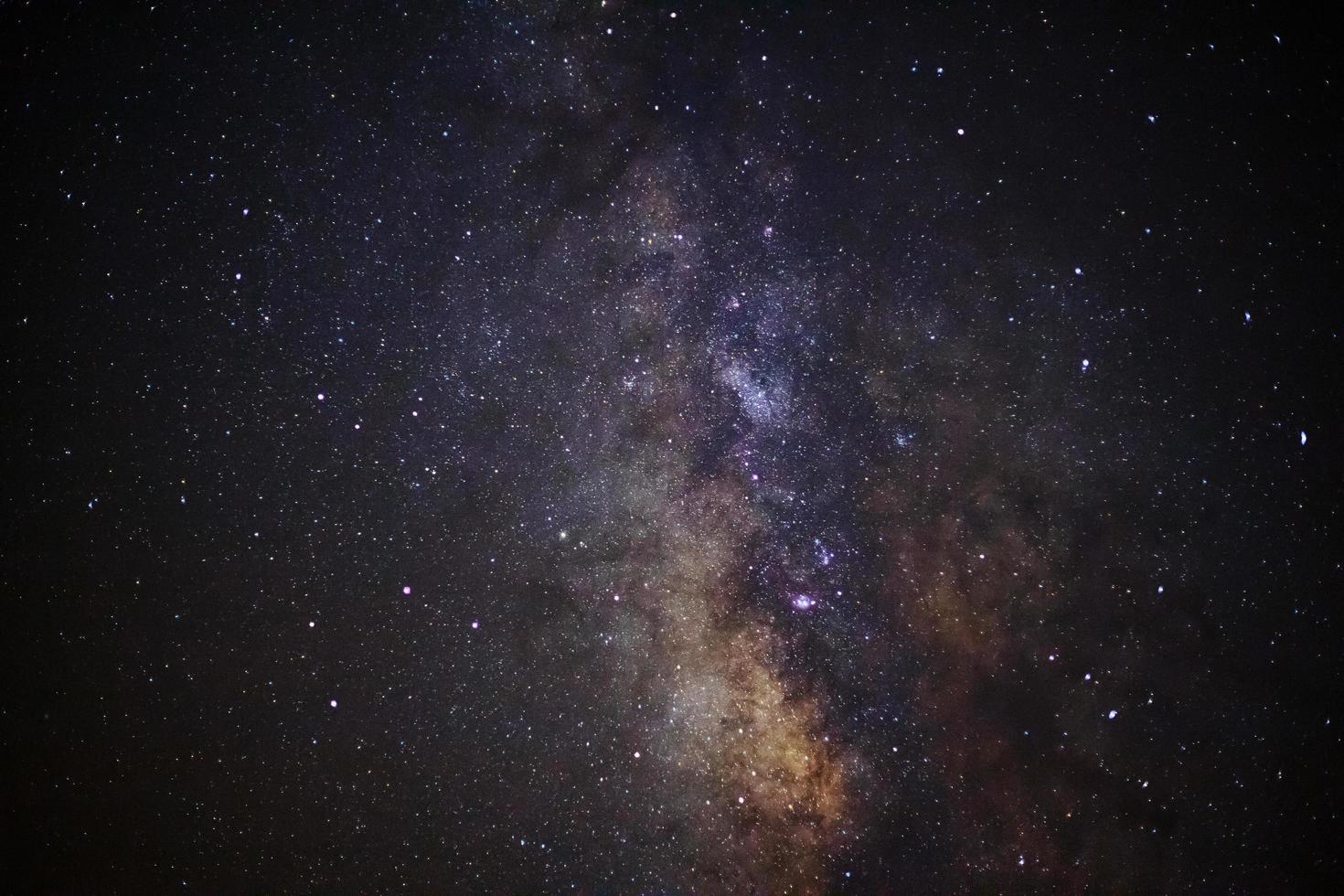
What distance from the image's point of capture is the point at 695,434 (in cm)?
174

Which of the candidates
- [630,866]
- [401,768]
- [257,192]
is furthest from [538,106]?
[630,866]

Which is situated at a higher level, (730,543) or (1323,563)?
(1323,563)

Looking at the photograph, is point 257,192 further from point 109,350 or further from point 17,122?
point 17,122

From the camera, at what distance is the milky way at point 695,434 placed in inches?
64.3

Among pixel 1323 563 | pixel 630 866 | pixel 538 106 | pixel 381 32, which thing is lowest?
pixel 630 866

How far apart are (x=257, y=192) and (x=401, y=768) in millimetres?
2034

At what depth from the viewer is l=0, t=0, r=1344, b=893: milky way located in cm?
163

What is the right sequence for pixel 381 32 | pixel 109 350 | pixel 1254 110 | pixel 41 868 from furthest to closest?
pixel 41 868, pixel 109 350, pixel 1254 110, pixel 381 32

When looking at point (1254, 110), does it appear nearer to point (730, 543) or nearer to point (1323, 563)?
point (1323, 563)

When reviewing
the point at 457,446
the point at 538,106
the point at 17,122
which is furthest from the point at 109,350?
the point at 538,106

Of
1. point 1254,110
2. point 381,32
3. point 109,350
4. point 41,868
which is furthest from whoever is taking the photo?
point 41,868

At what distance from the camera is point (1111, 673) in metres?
1.76

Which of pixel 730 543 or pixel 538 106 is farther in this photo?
pixel 730 543

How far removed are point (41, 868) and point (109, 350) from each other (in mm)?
2132
